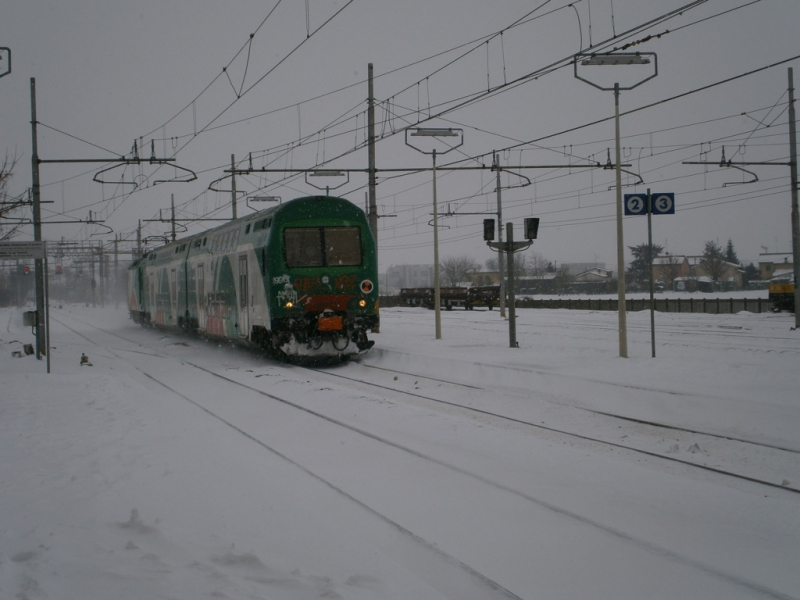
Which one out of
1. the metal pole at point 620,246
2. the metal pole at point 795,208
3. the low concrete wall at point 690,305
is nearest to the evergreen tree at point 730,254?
the low concrete wall at point 690,305

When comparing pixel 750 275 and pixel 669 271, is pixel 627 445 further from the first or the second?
pixel 750 275

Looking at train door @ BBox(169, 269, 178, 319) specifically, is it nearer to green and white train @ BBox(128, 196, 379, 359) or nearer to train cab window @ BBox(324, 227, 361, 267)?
green and white train @ BBox(128, 196, 379, 359)

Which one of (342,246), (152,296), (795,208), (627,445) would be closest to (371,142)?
(342,246)

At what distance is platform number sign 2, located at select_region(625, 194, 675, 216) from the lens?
13.6 m

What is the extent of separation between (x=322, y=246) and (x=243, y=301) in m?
3.00

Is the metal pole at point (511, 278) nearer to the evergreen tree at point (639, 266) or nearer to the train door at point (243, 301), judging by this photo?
the train door at point (243, 301)

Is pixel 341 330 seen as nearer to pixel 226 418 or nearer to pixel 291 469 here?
pixel 226 418

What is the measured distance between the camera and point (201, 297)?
22047 millimetres

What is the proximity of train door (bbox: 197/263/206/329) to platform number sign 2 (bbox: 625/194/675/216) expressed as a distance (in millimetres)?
13219

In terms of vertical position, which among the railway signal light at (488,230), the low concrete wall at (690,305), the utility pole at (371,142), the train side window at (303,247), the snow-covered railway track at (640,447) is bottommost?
the snow-covered railway track at (640,447)

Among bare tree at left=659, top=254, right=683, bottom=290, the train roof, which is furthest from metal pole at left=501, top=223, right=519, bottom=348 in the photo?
bare tree at left=659, top=254, right=683, bottom=290

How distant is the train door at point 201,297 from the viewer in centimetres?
2173

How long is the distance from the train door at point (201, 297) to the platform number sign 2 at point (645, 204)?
13219 mm

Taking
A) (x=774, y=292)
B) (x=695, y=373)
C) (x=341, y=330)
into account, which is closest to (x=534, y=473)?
(x=695, y=373)
